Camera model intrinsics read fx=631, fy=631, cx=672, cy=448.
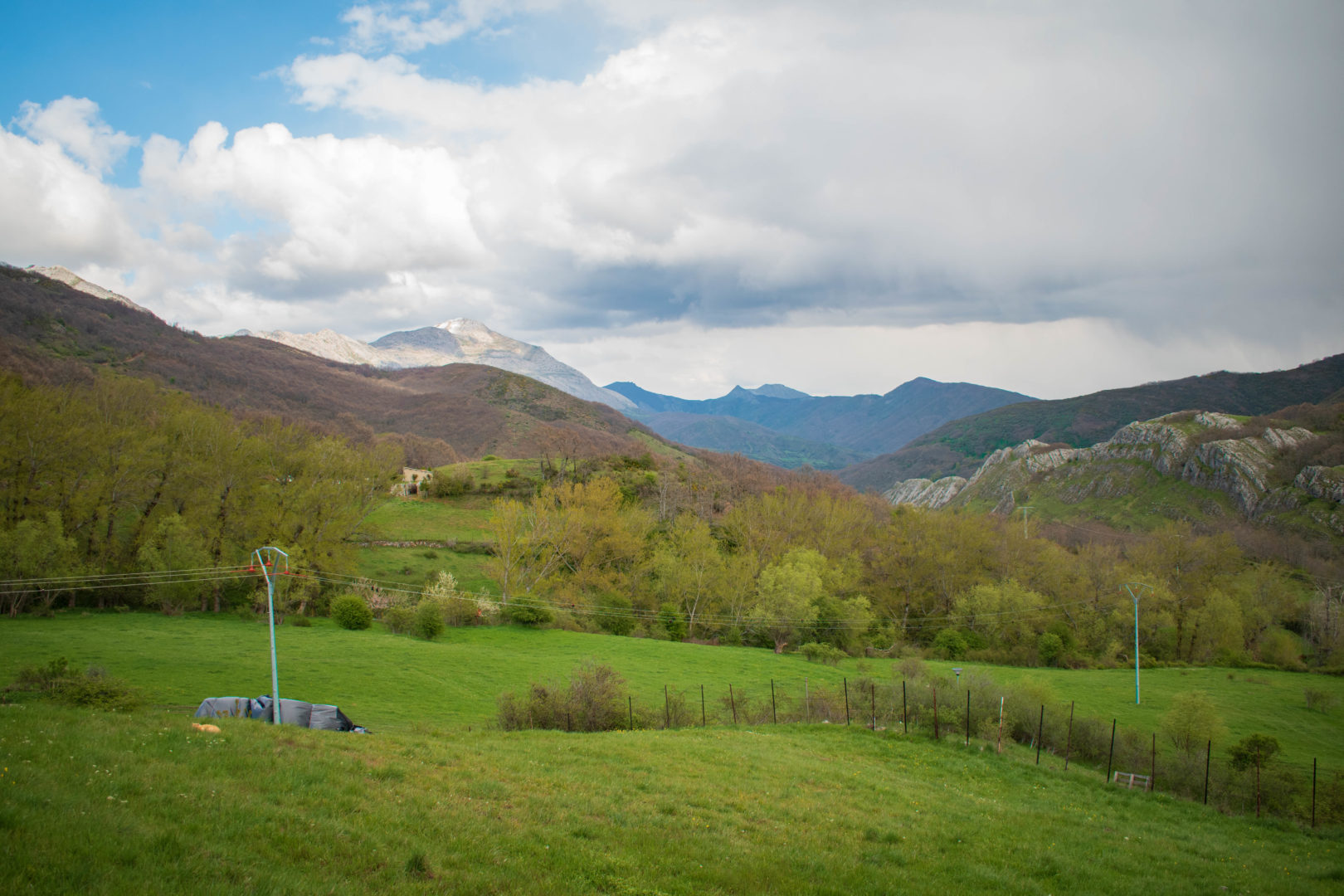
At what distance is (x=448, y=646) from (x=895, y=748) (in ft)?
98.7

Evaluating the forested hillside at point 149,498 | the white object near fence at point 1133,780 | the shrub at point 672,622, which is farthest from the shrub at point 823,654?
the forested hillside at point 149,498

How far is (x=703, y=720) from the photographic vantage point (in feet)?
96.2

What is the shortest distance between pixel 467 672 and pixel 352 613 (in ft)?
51.3

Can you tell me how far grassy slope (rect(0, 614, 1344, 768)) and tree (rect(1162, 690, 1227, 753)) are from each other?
20.8 feet

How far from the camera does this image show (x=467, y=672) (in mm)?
37375

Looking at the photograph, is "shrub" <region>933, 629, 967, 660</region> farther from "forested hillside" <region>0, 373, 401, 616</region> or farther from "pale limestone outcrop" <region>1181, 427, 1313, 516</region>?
"pale limestone outcrop" <region>1181, 427, 1313, 516</region>

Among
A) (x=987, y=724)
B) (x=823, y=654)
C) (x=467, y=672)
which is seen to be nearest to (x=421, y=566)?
(x=467, y=672)

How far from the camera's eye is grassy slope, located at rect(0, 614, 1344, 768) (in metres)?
29.5

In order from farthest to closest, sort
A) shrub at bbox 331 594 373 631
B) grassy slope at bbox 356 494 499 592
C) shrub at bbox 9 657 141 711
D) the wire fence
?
1. grassy slope at bbox 356 494 499 592
2. shrub at bbox 331 594 373 631
3. the wire fence
4. shrub at bbox 9 657 141 711

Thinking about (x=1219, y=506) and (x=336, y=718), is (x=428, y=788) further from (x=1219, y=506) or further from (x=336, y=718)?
(x=1219, y=506)

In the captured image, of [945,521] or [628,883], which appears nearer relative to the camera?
[628,883]

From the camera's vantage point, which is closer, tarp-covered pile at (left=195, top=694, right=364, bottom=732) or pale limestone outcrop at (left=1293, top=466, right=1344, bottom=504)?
tarp-covered pile at (left=195, top=694, right=364, bottom=732)

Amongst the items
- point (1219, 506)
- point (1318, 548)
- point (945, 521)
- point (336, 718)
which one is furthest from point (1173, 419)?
point (336, 718)

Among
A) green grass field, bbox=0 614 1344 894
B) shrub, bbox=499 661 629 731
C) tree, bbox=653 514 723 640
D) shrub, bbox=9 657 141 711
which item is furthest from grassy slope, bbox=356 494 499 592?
shrub, bbox=9 657 141 711
